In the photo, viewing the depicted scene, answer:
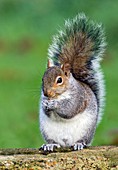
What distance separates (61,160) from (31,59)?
37.2ft

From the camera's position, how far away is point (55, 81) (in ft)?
21.0

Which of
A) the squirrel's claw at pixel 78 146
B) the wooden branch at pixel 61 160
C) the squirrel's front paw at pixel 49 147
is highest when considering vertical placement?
the squirrel's front paw at pixel 49 147

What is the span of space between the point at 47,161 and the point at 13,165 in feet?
0.83

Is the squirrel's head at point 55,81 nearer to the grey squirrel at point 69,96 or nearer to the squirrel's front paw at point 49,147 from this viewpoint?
the grey squirrel at point 69,96

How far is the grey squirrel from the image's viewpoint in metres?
6.40

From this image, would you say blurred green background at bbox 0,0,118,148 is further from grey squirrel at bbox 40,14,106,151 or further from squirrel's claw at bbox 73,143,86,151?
squirrel's claw at bbox 73,143,86,151

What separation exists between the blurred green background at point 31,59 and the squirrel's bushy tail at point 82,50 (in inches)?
113

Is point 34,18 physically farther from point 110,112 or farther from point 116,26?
point 110,112

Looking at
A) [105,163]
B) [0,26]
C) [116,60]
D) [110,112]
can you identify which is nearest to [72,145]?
[105,163]

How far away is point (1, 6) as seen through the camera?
67.1ft

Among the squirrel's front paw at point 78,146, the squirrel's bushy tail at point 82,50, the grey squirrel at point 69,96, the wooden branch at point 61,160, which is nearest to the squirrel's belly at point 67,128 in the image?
the grey squirrel at point 69,96

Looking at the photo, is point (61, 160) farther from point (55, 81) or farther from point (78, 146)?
point (55, 81)

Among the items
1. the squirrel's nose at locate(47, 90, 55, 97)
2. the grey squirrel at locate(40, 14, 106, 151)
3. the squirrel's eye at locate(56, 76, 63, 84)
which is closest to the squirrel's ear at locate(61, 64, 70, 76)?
the grey squirrel at locate(40, 14, 106, 151)

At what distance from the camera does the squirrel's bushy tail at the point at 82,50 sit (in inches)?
289
